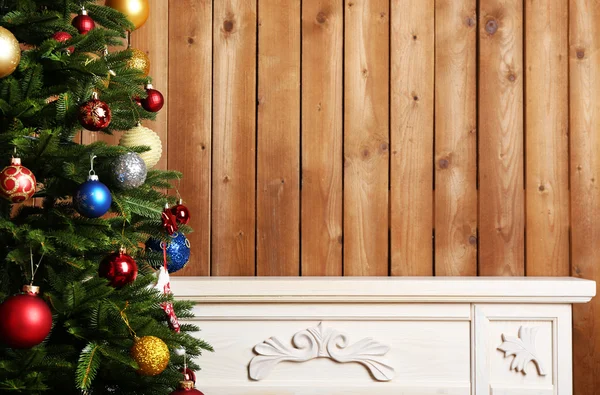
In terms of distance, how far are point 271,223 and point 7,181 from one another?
0.96 m

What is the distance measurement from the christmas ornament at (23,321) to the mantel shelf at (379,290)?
26.9 inches

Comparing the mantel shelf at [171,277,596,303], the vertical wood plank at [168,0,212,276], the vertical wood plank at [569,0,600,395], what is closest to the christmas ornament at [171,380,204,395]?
the mantel shelf at [171,277,596,303]

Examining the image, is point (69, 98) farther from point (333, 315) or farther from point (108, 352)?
point (333, 315)

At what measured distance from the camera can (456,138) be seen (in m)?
1.90

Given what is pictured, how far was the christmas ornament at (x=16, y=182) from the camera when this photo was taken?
100 cm

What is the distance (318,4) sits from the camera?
6.28 feet

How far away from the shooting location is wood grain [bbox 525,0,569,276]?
6.20 feet

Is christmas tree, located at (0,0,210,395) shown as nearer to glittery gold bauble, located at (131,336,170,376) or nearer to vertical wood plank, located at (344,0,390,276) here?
glittery gold bauble, located at (131,336,170,376)

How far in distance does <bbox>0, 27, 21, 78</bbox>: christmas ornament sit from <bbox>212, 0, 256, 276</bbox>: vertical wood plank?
2.86 feet

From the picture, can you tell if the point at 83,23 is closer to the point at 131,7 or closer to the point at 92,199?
the point at 131,7

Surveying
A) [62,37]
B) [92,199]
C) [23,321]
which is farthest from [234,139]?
[23,321]

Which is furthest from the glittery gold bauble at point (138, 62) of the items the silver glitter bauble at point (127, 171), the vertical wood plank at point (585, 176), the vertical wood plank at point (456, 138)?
the vertical wood plank at point (585, 176)

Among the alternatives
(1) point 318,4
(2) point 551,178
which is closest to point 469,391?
(2) point 551,178

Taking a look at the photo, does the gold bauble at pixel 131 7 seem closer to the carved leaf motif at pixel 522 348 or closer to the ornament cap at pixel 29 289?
the ornament cap at pixel 29 289
